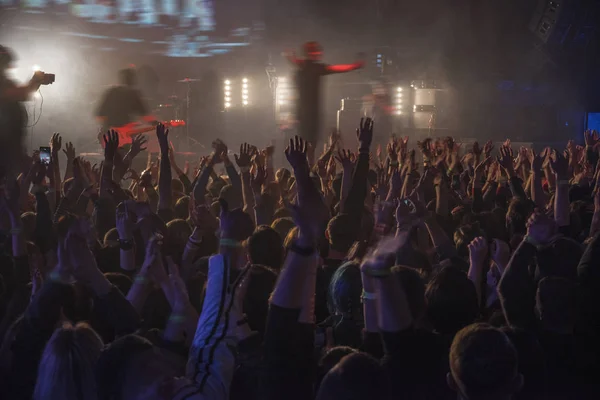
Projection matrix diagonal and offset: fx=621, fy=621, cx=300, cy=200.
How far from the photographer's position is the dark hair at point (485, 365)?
5.55 feet

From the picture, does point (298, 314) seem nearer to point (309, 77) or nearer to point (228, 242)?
point (228, 242)

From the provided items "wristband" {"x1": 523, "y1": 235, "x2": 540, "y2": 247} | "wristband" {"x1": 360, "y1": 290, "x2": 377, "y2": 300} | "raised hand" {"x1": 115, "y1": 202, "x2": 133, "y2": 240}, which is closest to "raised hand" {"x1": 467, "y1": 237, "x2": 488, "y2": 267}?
"wristband" {"x1": 523, "y1": 235, "x2": 540, "y2": 247}

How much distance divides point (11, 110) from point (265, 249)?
22.5 feet

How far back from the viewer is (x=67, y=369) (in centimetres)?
183

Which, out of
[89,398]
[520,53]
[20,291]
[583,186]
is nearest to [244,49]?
[520,53]

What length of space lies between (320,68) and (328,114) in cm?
713

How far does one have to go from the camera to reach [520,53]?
1662 cm

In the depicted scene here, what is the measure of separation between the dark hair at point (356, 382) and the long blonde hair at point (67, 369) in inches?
27.7

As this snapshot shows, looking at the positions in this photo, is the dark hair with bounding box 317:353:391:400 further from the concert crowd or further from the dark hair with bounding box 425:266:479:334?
the dark hair with bounding box 425:266:479:334

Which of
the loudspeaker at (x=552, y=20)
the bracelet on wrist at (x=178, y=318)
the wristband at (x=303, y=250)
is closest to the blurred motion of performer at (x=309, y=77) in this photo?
the loudspeaker at (x=552, y=20)

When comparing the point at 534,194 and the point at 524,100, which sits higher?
the point at 524,100

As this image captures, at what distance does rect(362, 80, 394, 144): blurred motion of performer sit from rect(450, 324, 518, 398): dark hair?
1454cm

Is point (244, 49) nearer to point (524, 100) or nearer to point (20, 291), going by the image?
point (524, 100)

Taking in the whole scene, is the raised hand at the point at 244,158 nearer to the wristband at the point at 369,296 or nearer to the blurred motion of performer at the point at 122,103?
the wristband at the point at 369,296
